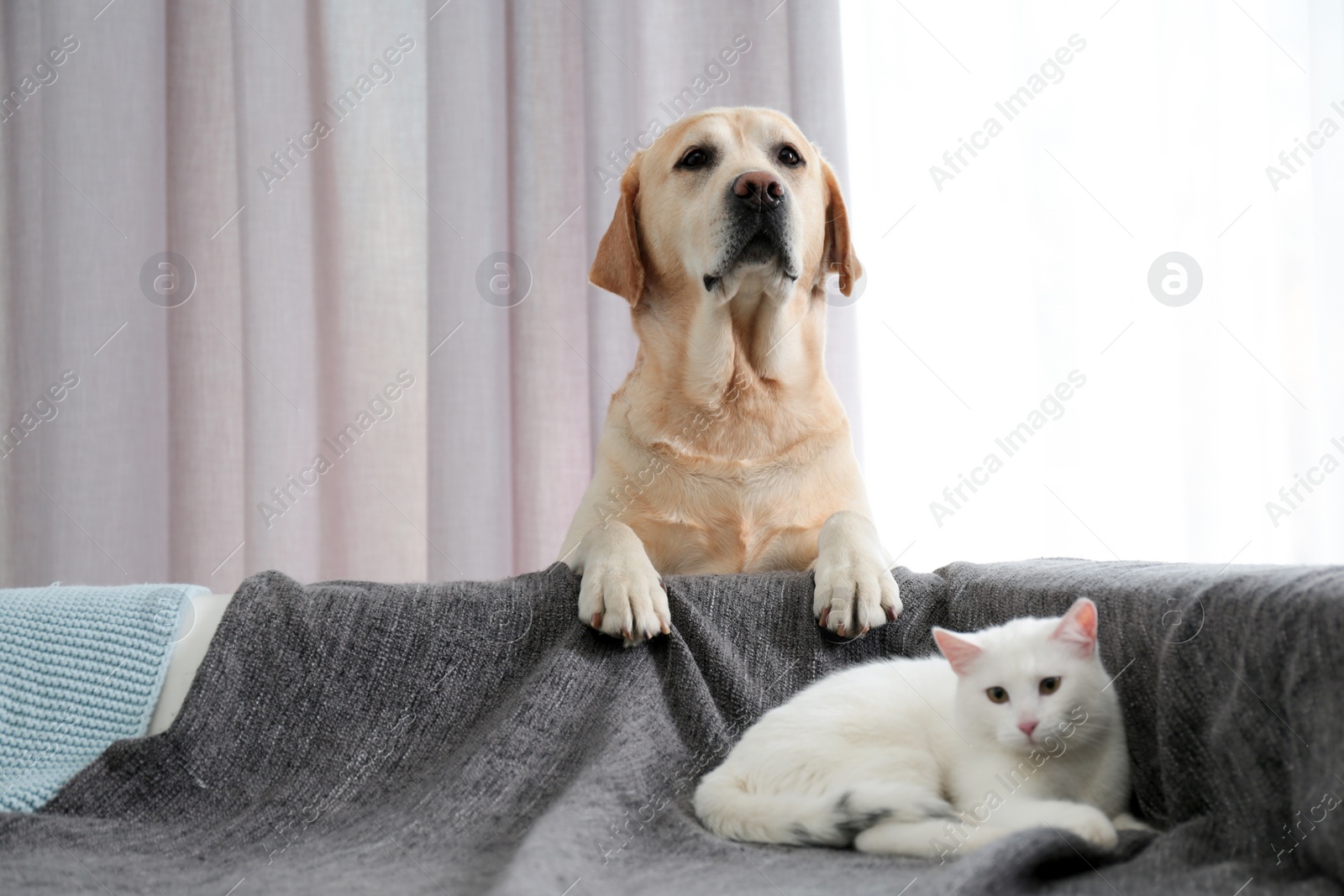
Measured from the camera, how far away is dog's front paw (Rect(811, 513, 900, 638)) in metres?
1.22

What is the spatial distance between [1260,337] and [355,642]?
2.16 meters

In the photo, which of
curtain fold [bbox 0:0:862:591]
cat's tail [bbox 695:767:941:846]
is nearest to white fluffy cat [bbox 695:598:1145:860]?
cat's tail [bbox 695:767:941:846]

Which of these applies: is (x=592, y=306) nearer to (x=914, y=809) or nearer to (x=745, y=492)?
(x=745, y=492)

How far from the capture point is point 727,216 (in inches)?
60.8

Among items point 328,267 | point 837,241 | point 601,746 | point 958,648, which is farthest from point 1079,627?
point 328,267

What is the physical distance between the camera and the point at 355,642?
1177 millimetres

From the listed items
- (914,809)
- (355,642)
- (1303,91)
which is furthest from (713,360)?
(1303,91)

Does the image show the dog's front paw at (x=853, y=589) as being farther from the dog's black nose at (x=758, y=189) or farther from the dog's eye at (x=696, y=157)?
the dog's eye at (x=696, y=157)

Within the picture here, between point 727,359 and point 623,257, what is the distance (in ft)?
0.92

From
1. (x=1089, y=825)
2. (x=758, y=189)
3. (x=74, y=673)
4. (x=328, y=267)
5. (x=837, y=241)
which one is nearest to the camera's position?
(x=1089, y=825)

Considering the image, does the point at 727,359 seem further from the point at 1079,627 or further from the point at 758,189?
the point at 1079,627

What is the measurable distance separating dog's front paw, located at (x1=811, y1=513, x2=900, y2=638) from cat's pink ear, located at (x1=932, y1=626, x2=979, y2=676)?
27 centimetres

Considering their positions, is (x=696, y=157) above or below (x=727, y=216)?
above

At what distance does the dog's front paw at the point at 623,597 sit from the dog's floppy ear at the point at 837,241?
0.75 metres
